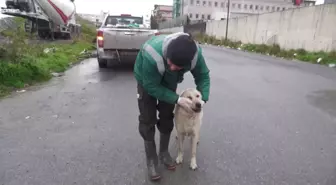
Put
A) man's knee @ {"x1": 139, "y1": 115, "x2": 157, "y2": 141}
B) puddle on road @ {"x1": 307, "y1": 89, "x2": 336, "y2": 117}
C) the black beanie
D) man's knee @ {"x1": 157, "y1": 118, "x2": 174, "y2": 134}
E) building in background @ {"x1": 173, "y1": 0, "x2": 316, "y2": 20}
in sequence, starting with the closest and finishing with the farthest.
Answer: the black beanie < man's knee @ {"x1": 139, "y1": 115, "x2": 157, "y2": 141} < man's knee @ {"x1": 157, "y1": 118, "x2": 174, "y2": 134} < puddle on road @ {"x1": 307, "y1": 89, "x2": 336, "y2": 117} < building in background @ {"x1": 173, "y1": 0, "x2": 316, "y2": 20}

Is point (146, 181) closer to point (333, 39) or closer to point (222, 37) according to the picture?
point (333, 39)

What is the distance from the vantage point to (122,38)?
902cm

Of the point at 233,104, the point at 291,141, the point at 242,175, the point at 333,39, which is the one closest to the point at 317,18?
the point at 333,39

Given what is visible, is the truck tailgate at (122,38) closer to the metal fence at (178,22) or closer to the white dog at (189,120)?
the white dog at (189,120)

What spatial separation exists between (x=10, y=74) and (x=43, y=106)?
2109 millimetres

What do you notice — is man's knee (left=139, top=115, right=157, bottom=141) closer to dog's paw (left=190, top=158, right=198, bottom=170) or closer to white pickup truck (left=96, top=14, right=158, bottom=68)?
dog's paw (left=190, top=158, right=198, bottom=170)

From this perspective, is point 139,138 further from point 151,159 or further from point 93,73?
point 93,73

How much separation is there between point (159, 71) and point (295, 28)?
1896 centimetres

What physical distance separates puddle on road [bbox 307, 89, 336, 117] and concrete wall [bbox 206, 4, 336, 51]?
934 cm

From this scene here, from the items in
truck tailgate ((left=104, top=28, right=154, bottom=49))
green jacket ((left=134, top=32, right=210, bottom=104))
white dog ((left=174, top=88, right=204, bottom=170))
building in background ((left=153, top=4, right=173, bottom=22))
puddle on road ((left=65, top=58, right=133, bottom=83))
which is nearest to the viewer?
green jacket ((left=134, top=32, right=210, bottom=104))

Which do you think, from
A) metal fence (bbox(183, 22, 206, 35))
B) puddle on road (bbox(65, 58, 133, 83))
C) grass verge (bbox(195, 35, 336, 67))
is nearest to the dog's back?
puddle on road (bbox(65, 58, 133, 83))

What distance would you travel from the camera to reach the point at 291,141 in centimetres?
404

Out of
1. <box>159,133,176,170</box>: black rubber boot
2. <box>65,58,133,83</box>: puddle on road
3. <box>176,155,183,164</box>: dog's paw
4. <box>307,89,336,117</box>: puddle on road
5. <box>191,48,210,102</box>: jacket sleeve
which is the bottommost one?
<box>65,58,133,83</box>: puddle on road

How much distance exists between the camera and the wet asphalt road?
306 centimetres
